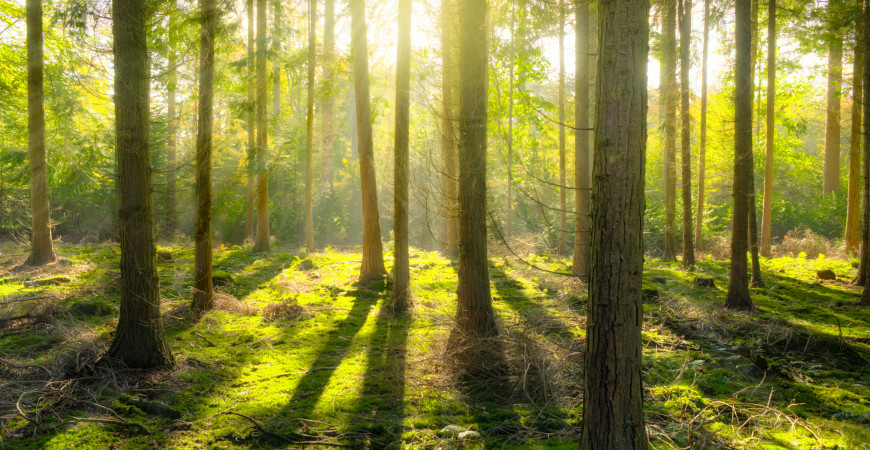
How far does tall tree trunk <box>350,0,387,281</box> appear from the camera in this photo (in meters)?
9.41

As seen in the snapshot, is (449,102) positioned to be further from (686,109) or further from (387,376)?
(686,109)

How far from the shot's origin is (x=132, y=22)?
16.1 ft

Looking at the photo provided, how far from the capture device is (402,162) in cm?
853

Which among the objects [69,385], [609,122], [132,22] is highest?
[132,22]

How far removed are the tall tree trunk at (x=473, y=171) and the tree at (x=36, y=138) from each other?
36.0 feet

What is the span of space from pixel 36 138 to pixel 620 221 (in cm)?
1362

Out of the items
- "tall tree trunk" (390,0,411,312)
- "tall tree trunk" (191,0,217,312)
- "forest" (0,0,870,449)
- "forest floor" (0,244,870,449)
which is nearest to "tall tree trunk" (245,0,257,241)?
"forest" (0,0,870,449)

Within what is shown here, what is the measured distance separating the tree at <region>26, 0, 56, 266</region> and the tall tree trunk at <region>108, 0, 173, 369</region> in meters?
8.48

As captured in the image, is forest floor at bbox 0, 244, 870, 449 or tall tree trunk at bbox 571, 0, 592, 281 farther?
tall tree trunk at bbox 571, 0, 592, 281

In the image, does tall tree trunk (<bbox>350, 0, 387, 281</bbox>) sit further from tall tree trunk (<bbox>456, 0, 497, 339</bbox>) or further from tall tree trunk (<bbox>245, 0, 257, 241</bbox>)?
tall tree trunk (<bbox>245, 0, 257, 241</bbox>)

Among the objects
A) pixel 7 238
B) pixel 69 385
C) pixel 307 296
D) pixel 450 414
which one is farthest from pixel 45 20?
pixel 450 414

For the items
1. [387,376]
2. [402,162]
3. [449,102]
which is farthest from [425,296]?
[449,102]

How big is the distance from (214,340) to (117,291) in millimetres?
3586

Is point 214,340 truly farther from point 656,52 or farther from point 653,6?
point 656,52
